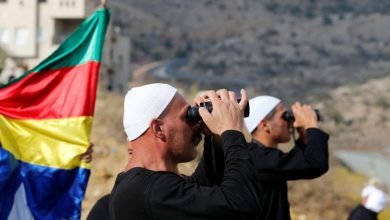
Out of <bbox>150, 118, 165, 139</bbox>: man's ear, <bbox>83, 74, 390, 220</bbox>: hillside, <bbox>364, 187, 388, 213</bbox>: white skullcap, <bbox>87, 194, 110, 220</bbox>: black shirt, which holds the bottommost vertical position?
<bbox>83, 74, 390, 220</bbox>: hillside

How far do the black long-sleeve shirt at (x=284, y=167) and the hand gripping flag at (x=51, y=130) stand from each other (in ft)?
5.30

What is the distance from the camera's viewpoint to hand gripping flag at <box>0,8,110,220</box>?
22.7 feet

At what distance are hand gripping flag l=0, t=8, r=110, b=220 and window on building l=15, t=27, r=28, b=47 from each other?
109ft

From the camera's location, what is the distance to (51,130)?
24.1 ft

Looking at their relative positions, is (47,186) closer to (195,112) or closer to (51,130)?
(51,130)

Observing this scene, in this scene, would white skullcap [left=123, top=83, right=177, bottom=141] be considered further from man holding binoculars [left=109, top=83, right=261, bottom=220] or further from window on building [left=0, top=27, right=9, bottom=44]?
window on building [left=0, top=27, right=9, bottom=44]

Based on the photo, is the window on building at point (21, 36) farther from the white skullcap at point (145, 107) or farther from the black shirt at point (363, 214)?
the white skullcap at point (145, 107)

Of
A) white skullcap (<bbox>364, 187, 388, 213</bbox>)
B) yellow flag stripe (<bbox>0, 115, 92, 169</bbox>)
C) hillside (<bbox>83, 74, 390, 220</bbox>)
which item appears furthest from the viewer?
hillside (<bbox>83, 74, 390, 220</bbox>)

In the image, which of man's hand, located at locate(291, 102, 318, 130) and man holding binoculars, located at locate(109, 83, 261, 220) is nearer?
man holding binoculars, located at locate(109, 83, 261, 220)

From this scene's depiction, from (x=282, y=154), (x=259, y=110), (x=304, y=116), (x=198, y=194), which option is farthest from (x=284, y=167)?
(x=198, y=194)

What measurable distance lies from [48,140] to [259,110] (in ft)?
5.58

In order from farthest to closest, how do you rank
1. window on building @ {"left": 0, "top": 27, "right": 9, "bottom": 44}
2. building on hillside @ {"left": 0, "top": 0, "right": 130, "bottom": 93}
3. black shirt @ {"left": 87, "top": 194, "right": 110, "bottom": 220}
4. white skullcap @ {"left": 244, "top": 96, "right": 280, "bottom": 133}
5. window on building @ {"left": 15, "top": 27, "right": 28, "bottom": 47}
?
window on building @ {"left": 15, "top": 27, "right": 28, "bottom": 47} < window on building @ {"left": 0, "top": 27, "right": 9, "bottom": 44} < building on hillside @ {"left": 0, "top": 0, "right": 130, "bottom": 93} < white skullcap @ {"left": 244, "top": 96, "right": 280, "bottom": 133} < black shirt @ {"left": 87, "top": 194, "right": 110, "bottom": 220}

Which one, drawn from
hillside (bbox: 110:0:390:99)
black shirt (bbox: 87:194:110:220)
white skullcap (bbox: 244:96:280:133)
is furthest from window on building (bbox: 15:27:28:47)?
hillside (bbox: 110:0:390:99)

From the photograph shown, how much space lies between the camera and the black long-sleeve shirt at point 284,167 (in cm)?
575
